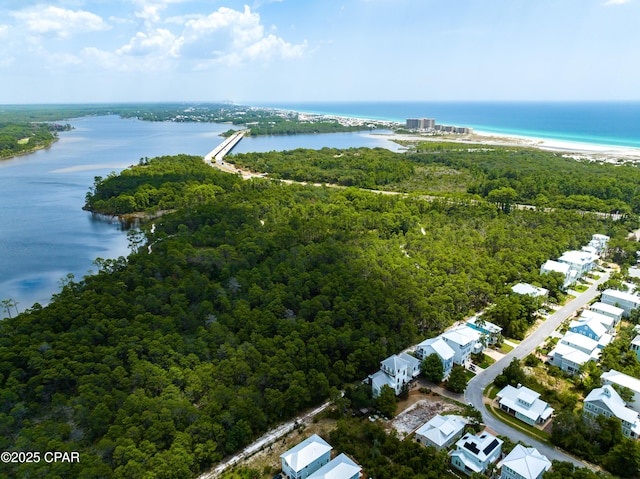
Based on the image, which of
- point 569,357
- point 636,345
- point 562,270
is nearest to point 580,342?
point 569,357

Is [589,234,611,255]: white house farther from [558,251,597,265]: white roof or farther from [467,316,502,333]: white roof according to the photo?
[467,316,502,333]: white roof

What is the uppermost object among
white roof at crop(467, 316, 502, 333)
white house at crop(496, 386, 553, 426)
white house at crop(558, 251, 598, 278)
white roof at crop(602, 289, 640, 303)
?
white house at crop(558, 251, 598, 278)

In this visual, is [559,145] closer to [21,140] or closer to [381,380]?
[381,380]

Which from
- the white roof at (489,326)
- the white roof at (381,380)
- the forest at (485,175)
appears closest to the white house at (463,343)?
the white roof at (489,326)

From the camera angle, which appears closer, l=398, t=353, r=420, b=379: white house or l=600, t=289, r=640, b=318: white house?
l=398, t=353, r=420, b=379: white house

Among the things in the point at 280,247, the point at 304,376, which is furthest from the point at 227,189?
the point at 304,376

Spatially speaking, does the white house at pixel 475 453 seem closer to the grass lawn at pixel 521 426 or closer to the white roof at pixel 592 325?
the grass lawn at pixel 521 426

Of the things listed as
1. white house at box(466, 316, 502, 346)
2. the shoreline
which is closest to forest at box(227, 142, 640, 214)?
the shoreline
